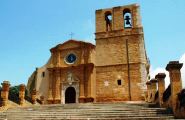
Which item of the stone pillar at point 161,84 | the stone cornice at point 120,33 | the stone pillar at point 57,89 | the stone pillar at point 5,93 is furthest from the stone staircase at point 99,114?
the stone pillar at point 57,89

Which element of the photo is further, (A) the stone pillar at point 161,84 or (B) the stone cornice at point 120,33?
(B) the stone cornice at point 120,33

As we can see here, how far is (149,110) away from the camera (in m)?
12.1

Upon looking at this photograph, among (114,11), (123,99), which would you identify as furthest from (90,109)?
(114,11)

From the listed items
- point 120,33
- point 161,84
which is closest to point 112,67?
point 120,33

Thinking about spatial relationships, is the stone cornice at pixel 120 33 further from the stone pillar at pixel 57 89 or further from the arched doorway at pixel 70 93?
the stone pillar at pixel 57 89

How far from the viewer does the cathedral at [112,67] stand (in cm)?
2372

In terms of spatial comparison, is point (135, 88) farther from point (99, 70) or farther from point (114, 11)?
point (114, 11)

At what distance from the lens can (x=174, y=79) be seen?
11211 millimetres

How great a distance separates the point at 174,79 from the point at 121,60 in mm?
13112

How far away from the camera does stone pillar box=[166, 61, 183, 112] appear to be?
1111 centimetres

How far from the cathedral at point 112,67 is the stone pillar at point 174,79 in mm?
11932

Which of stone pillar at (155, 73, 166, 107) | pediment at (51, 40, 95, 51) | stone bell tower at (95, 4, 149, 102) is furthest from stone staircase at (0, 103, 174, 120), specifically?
pediment at (51, 40, 95, 51)

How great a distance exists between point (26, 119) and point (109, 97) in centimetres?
1215

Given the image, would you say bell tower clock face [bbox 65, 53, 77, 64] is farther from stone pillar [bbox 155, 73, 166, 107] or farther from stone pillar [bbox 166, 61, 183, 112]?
stone pillar [bbox 166, 61, 183, 112]
